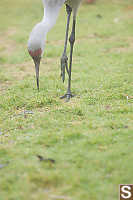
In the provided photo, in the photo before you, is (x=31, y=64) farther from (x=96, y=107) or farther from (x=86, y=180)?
(x=86, y=180)

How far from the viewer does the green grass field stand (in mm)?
3184

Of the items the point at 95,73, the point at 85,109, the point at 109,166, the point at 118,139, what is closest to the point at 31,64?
the point at 95,73

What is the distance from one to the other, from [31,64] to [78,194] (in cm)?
559

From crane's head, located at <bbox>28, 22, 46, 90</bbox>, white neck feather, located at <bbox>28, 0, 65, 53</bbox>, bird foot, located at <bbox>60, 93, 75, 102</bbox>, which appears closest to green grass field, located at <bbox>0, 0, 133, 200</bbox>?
bird foot, located at <bbox>60, 93, 75, 102</bbox>

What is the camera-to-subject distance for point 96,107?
5.05m

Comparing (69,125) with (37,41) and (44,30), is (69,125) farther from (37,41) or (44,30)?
(44,30)

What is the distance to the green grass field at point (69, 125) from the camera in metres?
3.18

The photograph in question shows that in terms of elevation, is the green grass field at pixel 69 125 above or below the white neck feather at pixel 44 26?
below

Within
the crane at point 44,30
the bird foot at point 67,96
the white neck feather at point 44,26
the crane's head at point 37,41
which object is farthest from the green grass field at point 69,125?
the white neck feather at point 44,26

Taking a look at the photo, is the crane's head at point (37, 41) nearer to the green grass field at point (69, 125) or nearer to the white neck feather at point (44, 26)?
the white neck feather at point (44, 26)

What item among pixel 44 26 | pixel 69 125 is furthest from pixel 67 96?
pixel 44 26

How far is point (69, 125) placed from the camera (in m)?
4.45

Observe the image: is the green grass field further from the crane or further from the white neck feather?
the white neck feather

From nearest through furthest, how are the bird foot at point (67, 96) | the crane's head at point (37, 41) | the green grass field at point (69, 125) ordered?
1. the green grass field at point (69, 125)
2. the crane's head at point (37, 41)
3. the bird foot at point (67, 96)
